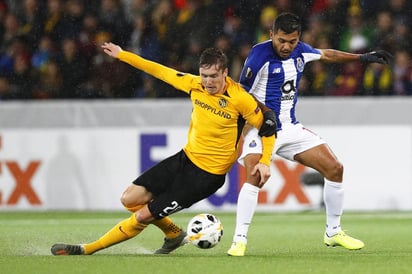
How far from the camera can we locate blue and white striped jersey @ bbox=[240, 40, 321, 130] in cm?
841

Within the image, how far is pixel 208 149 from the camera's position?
319 inches

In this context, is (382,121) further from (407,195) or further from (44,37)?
(44,37)

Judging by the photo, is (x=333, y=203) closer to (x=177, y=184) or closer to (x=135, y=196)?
(x=177, y=184)

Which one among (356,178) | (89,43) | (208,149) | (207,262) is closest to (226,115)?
(208,149)

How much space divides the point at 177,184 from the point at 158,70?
0.88m

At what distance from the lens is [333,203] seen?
8.84m

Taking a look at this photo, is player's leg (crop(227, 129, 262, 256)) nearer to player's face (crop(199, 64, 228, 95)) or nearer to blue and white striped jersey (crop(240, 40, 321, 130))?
blue and white striped jersey (crop(240, 40, 321, 130))

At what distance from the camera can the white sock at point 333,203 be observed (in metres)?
8.80

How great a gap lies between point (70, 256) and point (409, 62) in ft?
23.5

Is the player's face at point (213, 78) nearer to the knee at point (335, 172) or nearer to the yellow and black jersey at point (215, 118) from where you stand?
the yellow and black jersey at point (215, 118)

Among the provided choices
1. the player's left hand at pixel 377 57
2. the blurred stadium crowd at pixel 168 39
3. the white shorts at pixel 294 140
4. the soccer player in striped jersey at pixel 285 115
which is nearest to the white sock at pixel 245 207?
the soccer player in striped jersey at pixel 285 115

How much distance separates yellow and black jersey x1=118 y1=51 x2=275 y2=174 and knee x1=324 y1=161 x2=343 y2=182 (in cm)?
83

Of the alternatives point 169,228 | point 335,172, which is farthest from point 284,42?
point 169,228

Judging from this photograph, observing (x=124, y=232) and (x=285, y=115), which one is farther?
(x=285, y=115)
